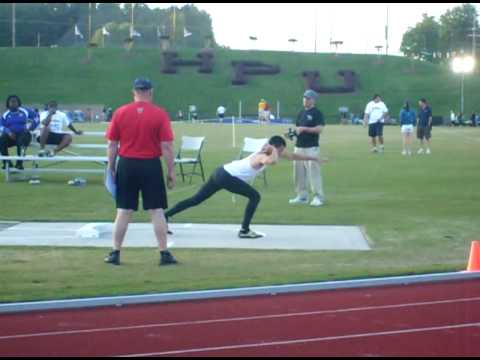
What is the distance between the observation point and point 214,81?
84000 mm

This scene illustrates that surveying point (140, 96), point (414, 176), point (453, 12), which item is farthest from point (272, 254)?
point (453, 12)

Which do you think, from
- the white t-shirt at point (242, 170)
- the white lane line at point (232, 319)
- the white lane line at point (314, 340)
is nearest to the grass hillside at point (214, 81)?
the white t-shirt at point (242, 170)

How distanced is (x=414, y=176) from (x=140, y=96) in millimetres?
13129

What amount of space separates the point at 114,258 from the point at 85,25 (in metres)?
105

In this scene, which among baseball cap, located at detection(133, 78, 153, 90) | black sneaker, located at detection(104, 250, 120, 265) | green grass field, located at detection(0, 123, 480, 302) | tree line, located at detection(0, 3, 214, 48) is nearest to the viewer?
green grass field, located at detection(0, 123, 480, 302)

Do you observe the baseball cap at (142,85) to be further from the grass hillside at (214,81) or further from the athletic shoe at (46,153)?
the grass hillside at (214,81)

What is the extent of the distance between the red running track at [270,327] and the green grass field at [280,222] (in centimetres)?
77

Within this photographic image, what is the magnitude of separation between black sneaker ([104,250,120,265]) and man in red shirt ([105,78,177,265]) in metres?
0.12

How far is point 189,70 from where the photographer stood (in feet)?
282

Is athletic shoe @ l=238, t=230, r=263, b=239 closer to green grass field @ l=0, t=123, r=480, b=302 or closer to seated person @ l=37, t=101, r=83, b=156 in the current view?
green grass field @ l=0, t=123, r=480, b=302

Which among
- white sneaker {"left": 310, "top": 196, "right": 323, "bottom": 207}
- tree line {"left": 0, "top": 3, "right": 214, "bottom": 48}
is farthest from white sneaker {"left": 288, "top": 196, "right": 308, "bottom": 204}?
tree line {"left": 0, "top": 3, "right": 214, "bottom": 48}

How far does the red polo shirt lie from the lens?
9828 mm

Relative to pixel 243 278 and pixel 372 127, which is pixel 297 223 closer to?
pixel 243 278

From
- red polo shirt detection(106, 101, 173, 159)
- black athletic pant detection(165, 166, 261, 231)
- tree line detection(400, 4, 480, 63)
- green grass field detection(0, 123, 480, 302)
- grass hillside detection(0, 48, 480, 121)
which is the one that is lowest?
green grass field detection(0, 123, 480, 302)
